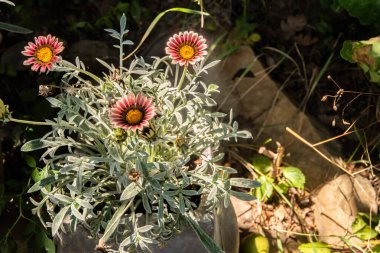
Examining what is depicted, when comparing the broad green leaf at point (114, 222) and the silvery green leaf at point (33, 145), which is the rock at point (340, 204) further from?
the silvery green leaf at point (33, 145)

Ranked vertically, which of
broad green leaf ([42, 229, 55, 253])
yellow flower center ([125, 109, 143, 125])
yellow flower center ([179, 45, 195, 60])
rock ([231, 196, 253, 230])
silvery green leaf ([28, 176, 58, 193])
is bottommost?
rock ([231, 196, 253, 230])

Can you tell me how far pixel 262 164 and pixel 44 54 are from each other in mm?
990

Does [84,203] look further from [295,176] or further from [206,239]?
[295,176]

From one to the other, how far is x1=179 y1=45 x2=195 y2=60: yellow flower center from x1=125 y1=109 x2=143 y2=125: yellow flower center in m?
0.20

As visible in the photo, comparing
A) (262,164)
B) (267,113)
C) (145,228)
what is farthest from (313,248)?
(145,228)

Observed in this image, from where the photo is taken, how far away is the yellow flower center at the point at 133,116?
108cm

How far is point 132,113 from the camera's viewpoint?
1.09 m

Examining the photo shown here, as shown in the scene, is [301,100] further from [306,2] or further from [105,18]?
[105,18]

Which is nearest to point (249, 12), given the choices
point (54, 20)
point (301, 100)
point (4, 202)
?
point (301, 100)

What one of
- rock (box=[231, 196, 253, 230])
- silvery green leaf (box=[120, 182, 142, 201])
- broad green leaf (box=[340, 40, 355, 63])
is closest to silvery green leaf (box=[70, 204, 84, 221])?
silvery green leaf (box=[120, 182, 142, 201])

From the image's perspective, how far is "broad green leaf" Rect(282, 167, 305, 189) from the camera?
1.89 metres

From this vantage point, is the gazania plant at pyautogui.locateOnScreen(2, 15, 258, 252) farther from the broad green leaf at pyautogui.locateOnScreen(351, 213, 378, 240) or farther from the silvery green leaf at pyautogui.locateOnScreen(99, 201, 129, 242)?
the broad green leaf at pyautogui.locateOnScreen(351, 213, 378, 240)

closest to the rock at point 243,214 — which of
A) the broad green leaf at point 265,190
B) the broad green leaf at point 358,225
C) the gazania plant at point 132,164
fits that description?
the broad green leaf at point 265,190

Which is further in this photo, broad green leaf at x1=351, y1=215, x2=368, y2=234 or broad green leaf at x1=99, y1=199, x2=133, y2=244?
broad green leaf at x1=351, y1=215, x2=368, y2=234
